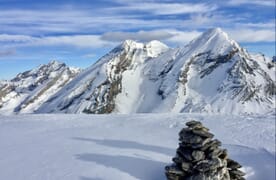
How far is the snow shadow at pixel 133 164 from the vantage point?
2061 centimetres

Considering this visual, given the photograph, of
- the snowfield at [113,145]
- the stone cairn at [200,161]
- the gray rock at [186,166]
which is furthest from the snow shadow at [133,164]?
the gray rock at [186,166]

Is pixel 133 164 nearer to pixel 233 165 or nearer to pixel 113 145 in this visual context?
pixel 113 145

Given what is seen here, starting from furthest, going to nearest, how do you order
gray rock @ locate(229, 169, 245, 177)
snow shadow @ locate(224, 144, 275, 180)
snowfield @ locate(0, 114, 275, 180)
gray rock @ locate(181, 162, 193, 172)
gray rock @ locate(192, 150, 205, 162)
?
snow shadow @ locate(224, 144, 275, 180)
snowfield @ locate(0, 114, 275, 180)
gray rock @ locate(229, 169, 245, 177)
gray rock @ locate(192, 150, 205, 162)
gray rock @ locate(181, 162, 193, 172)

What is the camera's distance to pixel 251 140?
27422mm

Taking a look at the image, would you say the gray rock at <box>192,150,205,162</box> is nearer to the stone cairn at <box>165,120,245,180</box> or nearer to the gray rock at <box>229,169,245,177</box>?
the stone cairn at <box>165,120,245,180</box>

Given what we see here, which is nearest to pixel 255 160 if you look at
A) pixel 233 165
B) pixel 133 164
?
pixel 233 165

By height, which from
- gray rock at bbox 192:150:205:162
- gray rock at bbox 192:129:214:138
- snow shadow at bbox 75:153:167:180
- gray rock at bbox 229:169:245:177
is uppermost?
gray rock at bbox 192:129:214:138

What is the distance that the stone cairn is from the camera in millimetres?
19156

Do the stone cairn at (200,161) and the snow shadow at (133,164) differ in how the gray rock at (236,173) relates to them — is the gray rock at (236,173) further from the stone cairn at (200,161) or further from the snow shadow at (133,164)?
the snow shadow at (133,164)

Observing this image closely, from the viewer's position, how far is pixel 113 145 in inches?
979

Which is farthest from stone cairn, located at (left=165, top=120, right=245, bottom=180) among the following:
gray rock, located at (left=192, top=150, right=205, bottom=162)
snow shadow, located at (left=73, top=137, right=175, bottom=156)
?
snow shadow, located at (left=73, top=137, right=175, bottom=156)

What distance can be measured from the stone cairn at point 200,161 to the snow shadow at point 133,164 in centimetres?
109

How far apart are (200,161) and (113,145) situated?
21.8 feet

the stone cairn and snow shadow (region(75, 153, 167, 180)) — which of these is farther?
snow shadow (region(75, 153, 167, 180))
